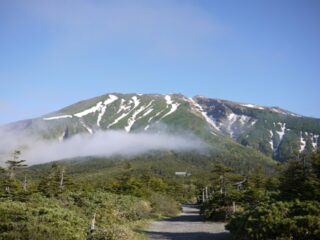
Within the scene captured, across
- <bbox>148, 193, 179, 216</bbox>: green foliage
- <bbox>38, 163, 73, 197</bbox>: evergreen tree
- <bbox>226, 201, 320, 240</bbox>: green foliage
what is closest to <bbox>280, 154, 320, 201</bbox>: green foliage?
<bbox>226, 201, 320, 240</bbox>: green foliage

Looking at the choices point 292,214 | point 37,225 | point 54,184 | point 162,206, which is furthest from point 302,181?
point 54,184

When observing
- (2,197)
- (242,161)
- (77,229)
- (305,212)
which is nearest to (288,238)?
(305,212)

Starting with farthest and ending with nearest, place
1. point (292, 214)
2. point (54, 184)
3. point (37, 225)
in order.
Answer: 1. point (54, 184)
2. point (292, 214)
3. point (37, 225)

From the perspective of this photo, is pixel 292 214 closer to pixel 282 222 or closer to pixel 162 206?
pixel 282 222

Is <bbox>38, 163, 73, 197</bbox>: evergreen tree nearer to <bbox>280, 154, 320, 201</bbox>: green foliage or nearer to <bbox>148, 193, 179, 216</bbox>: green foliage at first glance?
<bbox>148, 193, 179, 216</bbox>: green foliage

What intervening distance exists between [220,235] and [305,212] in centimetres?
781

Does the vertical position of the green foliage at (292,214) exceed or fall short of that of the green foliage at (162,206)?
it exceeds it

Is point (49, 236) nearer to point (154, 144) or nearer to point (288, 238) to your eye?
point (288, 238)

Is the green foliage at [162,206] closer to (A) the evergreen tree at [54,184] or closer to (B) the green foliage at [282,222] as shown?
(A) the evergreen tree at [54,184]

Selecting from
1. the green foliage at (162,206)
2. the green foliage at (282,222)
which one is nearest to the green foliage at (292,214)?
the green foliage at (282,222)

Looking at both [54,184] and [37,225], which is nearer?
[37,225]

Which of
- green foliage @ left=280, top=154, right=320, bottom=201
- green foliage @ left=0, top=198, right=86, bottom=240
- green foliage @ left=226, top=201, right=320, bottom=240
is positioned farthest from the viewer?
green foliage @ left=280, top=154, right=320, bottom=201

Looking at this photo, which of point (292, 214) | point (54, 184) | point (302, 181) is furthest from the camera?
point (54, 184)

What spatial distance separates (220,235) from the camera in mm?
24750
